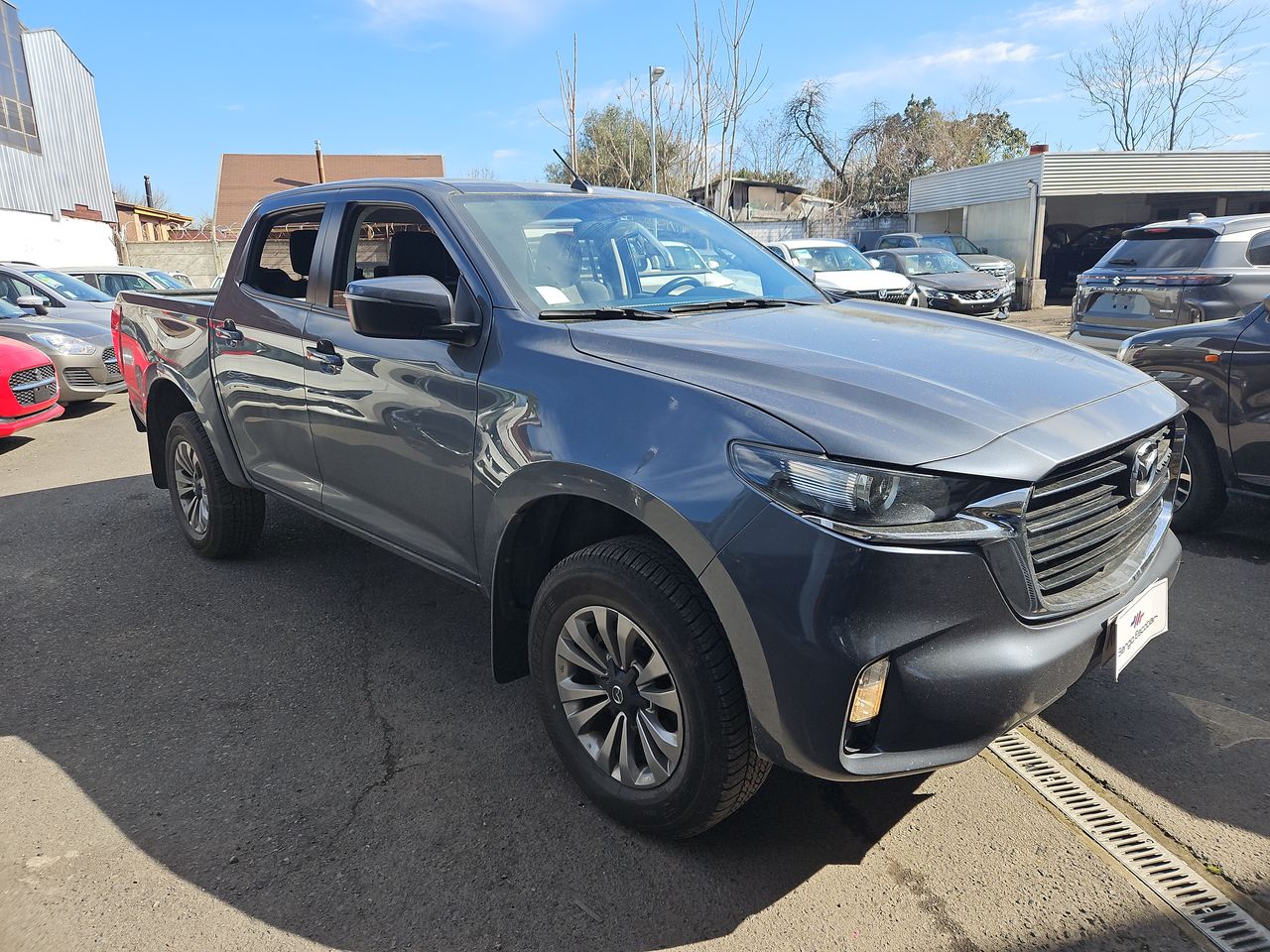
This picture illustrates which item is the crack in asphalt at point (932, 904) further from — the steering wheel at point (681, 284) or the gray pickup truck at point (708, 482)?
the steering wheel at point (681, 284)

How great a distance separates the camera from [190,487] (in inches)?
191

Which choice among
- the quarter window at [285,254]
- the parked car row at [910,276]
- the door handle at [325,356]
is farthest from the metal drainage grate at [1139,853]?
the parked car row at [910,276]

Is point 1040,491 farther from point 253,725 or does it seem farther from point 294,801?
point 253,725

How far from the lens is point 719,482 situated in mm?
2098

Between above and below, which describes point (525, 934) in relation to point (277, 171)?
below

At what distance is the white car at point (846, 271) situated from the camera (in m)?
14.3

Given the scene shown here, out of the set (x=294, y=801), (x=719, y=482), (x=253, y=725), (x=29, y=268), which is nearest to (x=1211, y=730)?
(x=719, y=482)

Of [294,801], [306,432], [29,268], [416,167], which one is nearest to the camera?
[294,801]

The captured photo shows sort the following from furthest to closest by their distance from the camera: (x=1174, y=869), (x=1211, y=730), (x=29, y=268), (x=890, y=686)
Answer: (x=29, y=268)
(x=1211, y=730)
(x=1174, y=869)
(x=890, y=686)

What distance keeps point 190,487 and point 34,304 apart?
7059 mm

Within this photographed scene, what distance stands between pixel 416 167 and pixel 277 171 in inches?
357

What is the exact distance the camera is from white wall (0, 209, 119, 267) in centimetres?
2505

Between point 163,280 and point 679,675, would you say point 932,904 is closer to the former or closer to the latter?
point 679,675

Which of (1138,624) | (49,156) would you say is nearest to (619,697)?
(1138,624)
